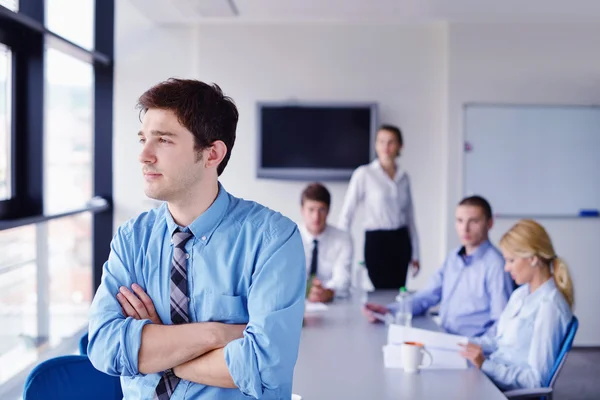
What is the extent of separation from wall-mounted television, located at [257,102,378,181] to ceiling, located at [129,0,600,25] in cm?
77

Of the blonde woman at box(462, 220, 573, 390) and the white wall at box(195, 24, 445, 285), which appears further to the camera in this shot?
the white wall at box(195, 24, 445, 285)

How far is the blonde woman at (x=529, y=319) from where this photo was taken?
265 centimetres

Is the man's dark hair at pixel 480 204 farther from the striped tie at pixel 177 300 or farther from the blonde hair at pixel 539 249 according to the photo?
the striped tie at pixel 177 300

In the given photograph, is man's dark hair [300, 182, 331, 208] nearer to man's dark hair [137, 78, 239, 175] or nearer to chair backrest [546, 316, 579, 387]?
chair backrest [546, 316, 579, 387]

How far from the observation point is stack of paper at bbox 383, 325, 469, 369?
255 cm

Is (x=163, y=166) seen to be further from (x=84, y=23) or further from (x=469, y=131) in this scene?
(x=469, y=131)

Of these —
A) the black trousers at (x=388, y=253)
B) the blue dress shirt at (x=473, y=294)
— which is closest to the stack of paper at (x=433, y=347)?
the blue dress shirt at (x=473, y=294)

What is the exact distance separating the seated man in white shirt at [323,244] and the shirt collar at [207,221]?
8.18ft

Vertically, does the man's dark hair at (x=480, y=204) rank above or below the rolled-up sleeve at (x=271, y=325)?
above

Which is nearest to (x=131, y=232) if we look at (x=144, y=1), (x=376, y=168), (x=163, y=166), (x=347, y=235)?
(x=163, y=166)

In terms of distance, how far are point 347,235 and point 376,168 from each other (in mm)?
1037

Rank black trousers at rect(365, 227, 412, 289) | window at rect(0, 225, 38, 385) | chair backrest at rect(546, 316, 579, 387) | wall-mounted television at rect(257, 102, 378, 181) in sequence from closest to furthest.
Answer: chair backrest at rect(546, 316, 579, 387), window at rect(0, 225, 38, 385), black trousers at rect(365, 227, 412, 289), wall-mounted television at rect(257, 102, 378, 181)

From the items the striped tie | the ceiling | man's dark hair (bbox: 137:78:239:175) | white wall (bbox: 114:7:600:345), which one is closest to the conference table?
the striped tie

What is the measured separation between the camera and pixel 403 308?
11.5 feet
